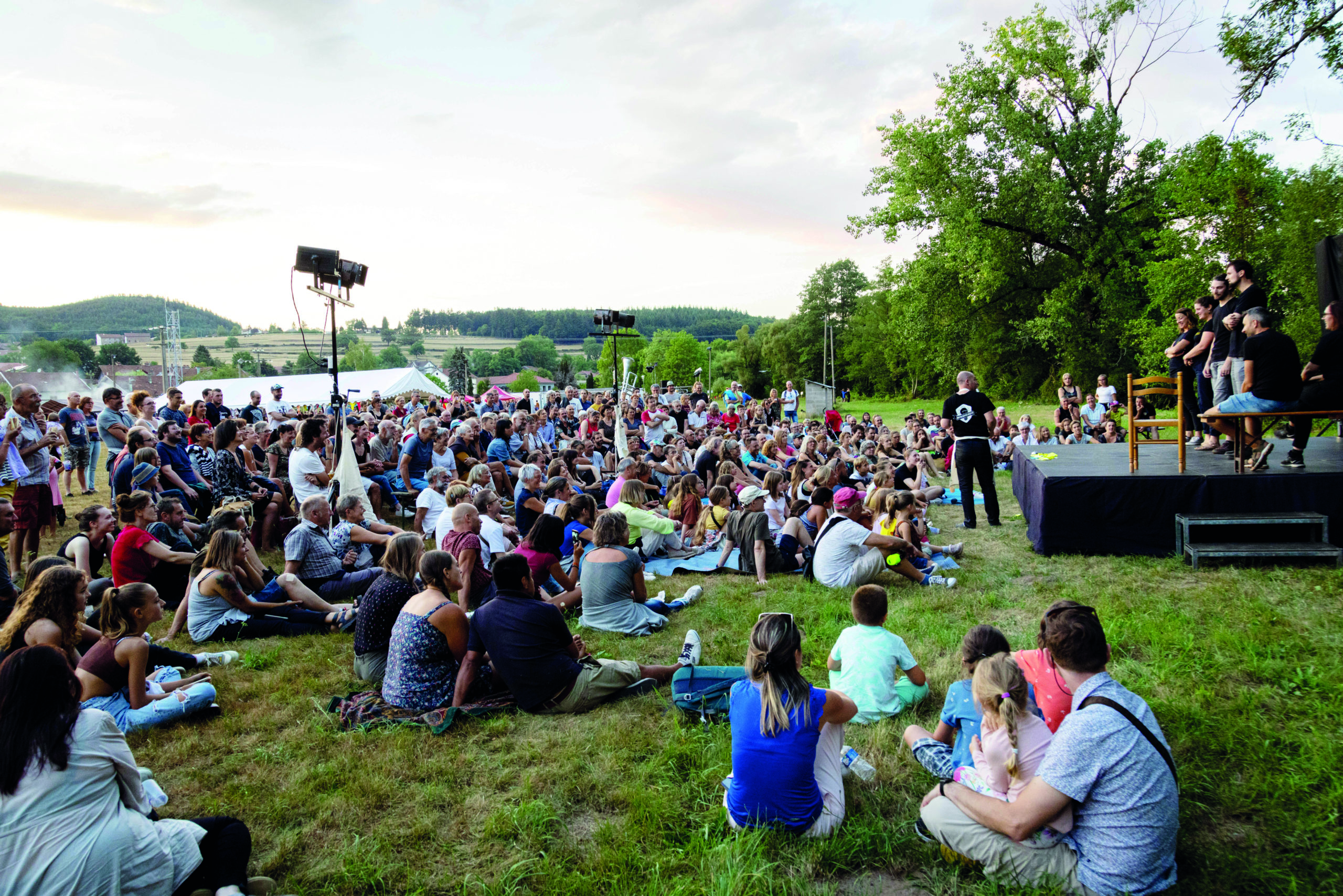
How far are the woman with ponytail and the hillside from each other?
135985mm

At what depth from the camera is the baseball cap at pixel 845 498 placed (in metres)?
6.62

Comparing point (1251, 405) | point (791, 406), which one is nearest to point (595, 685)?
point (1251, 405)

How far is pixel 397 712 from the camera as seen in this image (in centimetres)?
389

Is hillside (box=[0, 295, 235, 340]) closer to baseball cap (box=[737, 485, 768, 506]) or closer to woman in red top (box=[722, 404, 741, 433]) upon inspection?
woman in red top (box=[722, 404, 741, 433])

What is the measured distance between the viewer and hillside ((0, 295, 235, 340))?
114 metres

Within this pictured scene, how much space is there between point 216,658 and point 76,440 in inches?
322

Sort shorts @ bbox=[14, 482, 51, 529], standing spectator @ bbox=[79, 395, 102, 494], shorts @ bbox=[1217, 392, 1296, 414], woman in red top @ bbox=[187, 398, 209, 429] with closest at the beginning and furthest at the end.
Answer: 1. shorts @ bbox=[1217, 392, 1296, 414]
2. shorts @ bbox=[14, 482, 51, 529]
3. woman in red top @ bbox=[187, 398, 209, 429]
4. standing spectator @ bbox=[79, 395, 102, 494]

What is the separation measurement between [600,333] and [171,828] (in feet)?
37.3

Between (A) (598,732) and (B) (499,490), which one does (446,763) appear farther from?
(B) (499,490)

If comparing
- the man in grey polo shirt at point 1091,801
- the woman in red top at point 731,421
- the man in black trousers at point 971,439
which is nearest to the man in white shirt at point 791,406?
the woman in red top at point 731,421

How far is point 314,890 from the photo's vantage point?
8.45ft

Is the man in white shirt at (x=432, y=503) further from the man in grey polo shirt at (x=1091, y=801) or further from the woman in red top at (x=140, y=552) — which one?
the man in grey polo shirt at (x=1091, y=801)

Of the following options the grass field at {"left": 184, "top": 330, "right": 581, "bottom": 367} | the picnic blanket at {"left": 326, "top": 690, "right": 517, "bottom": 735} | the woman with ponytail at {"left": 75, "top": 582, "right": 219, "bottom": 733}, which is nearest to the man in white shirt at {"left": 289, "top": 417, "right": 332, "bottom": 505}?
the woman with ponytail at {"left": 75, "top": 582, "right": 219, "bottom": 733}

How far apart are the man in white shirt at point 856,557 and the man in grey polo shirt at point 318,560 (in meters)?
3.80
